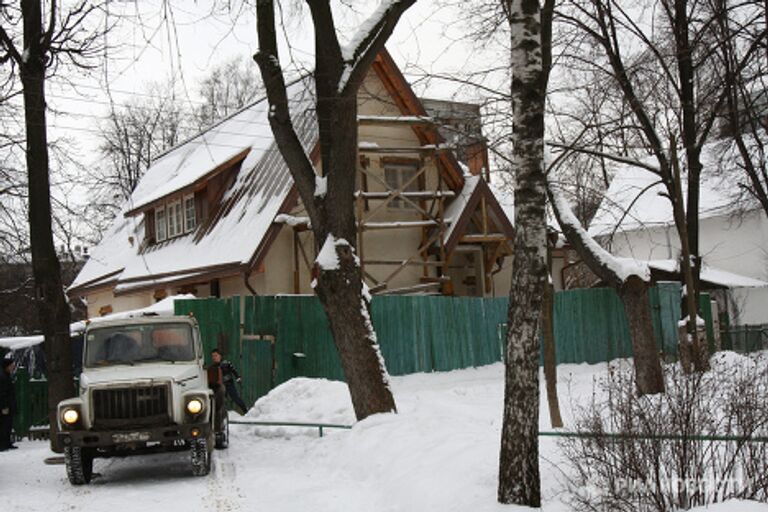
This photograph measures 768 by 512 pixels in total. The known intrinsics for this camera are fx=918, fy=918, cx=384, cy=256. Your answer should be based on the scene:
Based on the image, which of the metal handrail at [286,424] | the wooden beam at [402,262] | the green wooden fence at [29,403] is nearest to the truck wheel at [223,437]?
the metal handrail at [286,424]

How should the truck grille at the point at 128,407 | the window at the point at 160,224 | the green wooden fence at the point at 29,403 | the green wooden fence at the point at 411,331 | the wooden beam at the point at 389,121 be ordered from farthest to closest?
the window at the point at 160,224
the wooden beam at the point at 389,121
the green wooden fence at the point at 411,331
the green wooden fence at the point at 29,403
the truck grille at the point at 128,407

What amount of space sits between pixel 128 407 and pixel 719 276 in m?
33.0

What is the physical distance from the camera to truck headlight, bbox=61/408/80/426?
39.2 ft

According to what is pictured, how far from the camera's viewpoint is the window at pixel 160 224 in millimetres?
31450

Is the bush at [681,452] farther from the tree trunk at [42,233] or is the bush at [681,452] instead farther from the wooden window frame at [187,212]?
the wooden window frame at [187,212]

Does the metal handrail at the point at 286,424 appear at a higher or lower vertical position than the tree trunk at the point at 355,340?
lower

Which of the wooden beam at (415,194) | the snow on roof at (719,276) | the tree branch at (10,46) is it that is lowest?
the snow on roof at (719,276)

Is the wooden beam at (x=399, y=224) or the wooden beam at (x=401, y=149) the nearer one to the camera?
the wooden beam at (x=399, y=224)

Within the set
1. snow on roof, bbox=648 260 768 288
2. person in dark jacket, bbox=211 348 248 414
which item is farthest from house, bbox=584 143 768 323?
person in dark jacket, bbox=211 348 248 414

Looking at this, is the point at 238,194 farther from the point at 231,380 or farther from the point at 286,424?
the point at 286,424

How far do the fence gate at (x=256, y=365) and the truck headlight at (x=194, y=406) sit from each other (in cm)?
721

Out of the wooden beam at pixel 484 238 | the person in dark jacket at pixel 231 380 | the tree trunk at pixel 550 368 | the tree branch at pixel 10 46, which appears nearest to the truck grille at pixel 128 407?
the person in dark jacket at pixel 231 380

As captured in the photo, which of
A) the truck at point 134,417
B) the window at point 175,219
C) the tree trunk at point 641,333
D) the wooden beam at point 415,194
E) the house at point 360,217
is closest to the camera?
the truck at point 134,417

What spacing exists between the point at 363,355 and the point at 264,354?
678 cm
